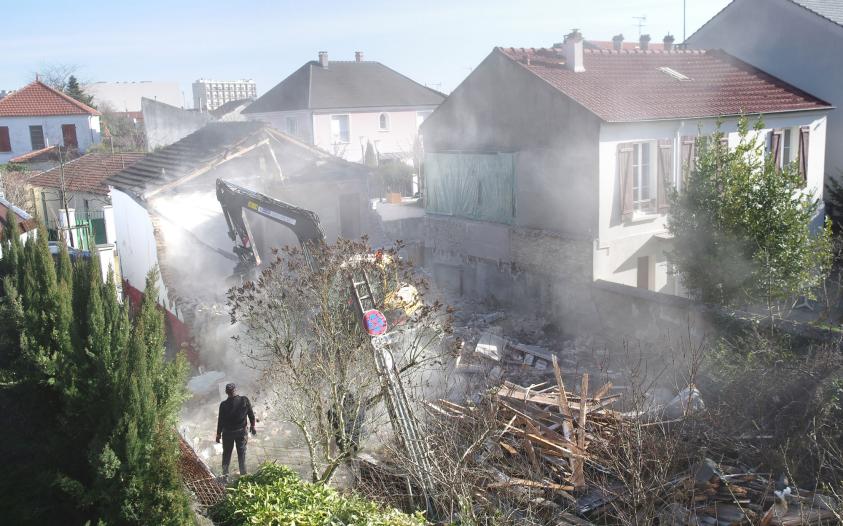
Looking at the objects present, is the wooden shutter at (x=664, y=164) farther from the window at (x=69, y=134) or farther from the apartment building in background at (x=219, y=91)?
the apartment building in background at (x=219, y=91)

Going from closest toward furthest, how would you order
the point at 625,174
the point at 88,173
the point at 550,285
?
the point at 625,174
the point at 550,285
the point at 88,173

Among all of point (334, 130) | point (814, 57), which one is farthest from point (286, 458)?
point (334, 130)

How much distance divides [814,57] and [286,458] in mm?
18738

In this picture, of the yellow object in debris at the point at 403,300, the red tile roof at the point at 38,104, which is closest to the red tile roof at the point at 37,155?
the red tile roof at the point at 38,104

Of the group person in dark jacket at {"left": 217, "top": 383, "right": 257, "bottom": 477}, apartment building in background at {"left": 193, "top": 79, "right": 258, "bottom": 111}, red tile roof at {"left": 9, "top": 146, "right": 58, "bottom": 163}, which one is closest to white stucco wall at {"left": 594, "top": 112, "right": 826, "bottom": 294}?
person in dark jacket at {"left": 217, "top": 383, "right": 257, "bottom": 477}

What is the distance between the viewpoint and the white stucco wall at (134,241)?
1838 cm

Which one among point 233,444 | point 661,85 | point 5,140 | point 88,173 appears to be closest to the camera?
point 233,444

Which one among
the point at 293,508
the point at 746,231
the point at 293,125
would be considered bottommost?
the point at 293,508

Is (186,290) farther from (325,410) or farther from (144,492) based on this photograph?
(144,492)

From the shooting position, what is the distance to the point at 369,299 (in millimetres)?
10609

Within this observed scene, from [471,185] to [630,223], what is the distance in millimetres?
4737

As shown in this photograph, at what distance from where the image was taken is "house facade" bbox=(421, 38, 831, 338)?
16688mm

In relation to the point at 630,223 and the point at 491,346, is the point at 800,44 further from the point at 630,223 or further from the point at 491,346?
the point at 491,346

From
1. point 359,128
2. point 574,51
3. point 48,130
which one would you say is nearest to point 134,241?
point 574,51
